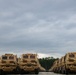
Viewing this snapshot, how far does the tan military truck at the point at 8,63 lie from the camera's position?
39.2 metres

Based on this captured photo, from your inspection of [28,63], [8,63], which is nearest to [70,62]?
[28,63]

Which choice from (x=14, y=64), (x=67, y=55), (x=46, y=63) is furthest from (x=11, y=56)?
(x=46, y=63)

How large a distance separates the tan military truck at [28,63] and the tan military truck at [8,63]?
30.6 inches

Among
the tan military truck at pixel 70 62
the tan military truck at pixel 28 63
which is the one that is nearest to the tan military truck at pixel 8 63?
the tan military truck at pixel 28 63

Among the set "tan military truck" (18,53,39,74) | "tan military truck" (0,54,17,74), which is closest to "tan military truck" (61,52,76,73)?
"tan military truck" (18,53,39,74)

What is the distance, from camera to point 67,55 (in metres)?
37.0

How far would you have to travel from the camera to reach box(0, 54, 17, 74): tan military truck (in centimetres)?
3917

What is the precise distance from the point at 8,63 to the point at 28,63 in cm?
222

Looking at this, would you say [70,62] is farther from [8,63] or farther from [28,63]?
[8,63]

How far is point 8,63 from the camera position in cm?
3925

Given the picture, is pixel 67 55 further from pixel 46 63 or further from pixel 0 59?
pixel 46 63

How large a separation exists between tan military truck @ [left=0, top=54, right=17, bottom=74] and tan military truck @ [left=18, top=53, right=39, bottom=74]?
0.78 m

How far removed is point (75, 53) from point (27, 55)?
5.93 metres

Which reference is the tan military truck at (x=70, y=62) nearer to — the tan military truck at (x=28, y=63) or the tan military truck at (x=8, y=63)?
the tan military truck at (x=28, y=63)
